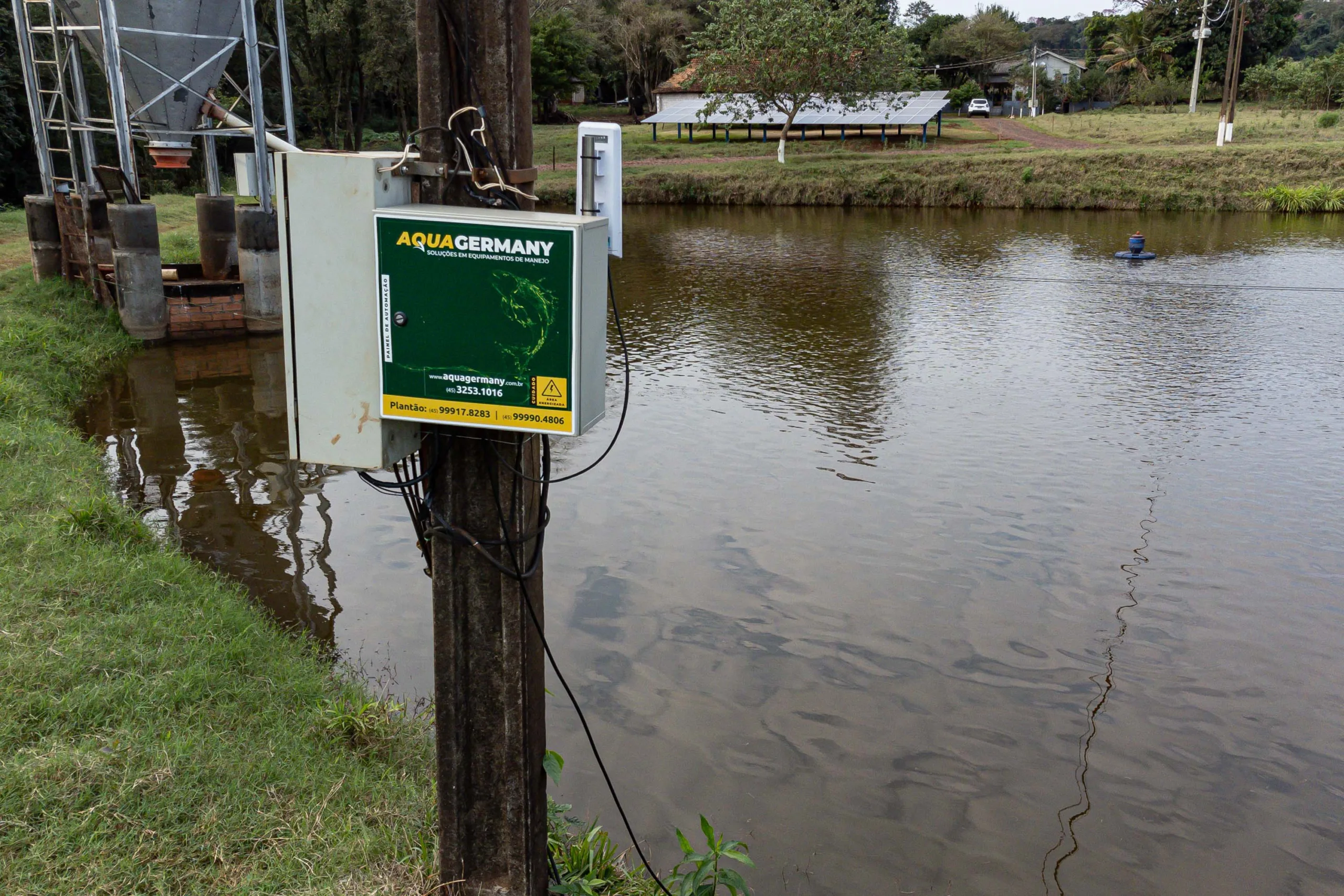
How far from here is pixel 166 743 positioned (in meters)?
3.89

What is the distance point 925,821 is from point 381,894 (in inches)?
98.6

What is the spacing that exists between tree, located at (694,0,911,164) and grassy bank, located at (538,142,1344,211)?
3.43 metres

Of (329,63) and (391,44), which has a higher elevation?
(391,44)

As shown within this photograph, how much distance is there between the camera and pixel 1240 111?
4891 cm

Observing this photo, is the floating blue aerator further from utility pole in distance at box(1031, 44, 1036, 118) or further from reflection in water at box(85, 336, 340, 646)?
utility pole in distance at box(1031, 44, 1036, 118)

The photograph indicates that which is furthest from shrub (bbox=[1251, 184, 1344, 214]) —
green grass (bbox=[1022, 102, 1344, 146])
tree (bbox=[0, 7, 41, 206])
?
tree (bbox=[0, 7, 41, 206])

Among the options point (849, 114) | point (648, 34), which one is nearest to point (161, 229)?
point (849, 114)

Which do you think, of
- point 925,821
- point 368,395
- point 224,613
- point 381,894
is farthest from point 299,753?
point 925,821

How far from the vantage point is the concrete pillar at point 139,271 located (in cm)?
1205

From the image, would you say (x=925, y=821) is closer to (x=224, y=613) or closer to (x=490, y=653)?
(x=490, y=653)

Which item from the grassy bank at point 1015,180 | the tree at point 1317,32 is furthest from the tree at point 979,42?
the tree at point 1317,32

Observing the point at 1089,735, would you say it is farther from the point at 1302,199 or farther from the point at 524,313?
the point at 1302,199

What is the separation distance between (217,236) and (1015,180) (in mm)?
27302

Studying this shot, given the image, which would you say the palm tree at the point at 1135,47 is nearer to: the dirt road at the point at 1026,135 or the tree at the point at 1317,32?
the dirt road at the point at 1026,135
